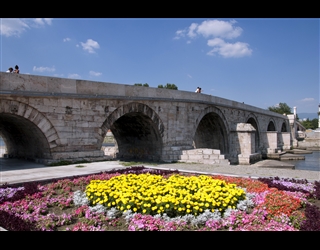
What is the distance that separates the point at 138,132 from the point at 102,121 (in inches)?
146

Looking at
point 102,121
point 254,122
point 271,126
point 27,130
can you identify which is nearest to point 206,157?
point 102,121

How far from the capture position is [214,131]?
1995 centimetres

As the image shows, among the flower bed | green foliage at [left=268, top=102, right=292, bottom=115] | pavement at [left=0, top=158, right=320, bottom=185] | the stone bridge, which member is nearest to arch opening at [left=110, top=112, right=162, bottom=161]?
the stone bridge

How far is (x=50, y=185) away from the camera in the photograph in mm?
5652

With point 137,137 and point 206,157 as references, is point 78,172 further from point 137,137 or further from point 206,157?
point 137,137

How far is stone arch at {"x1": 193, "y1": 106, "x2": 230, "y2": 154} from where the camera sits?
61.4 ft

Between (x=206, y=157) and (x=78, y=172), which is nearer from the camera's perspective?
(x=78, y=172)

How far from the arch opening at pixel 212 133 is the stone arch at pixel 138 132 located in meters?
5.75

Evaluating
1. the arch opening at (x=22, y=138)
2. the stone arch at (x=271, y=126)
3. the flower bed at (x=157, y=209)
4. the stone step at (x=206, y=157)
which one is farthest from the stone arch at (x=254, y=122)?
the flower bed at (x=157, y=209)

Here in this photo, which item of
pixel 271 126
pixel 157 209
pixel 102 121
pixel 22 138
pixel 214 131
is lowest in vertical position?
pixel 157 209
